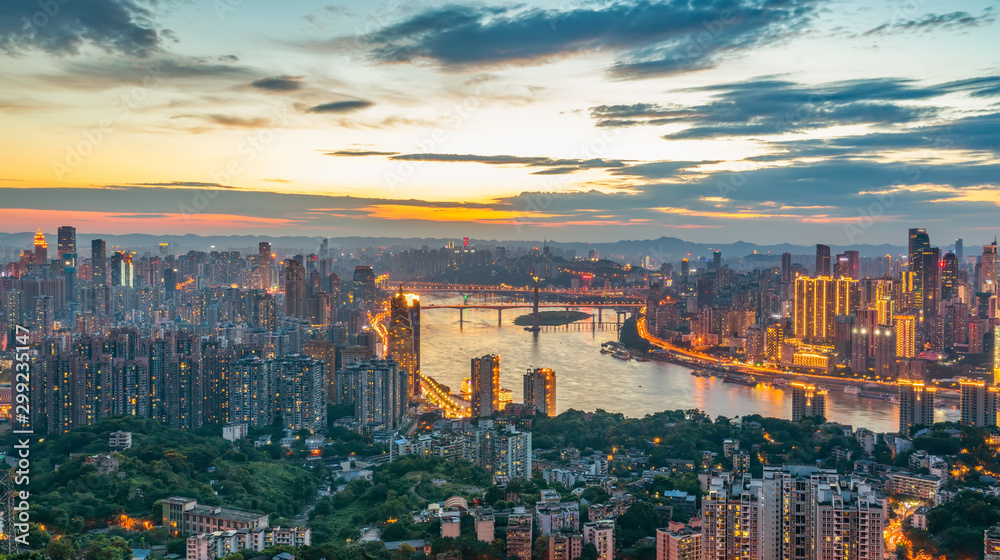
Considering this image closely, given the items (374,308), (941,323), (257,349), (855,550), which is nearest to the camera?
(855,550)

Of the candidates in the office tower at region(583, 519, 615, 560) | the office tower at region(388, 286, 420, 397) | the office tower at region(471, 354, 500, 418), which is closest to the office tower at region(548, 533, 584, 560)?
the office tower at region(583, 519, 615, 560)

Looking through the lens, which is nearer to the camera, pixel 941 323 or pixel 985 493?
pixel 985 493

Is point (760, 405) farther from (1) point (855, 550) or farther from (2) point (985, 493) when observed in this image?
(1) point (855, 550)

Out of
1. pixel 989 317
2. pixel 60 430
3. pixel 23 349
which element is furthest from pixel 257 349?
pixel 989 317

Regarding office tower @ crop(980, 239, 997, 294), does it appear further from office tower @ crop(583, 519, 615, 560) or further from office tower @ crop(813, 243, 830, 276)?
office tower @ crop(583, 519, 615, 560)

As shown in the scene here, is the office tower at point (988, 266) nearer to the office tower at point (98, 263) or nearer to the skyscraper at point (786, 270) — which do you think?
the skyscraper at point (786, 270)

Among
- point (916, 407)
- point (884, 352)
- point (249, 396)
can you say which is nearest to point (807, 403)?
point (916, 407)
